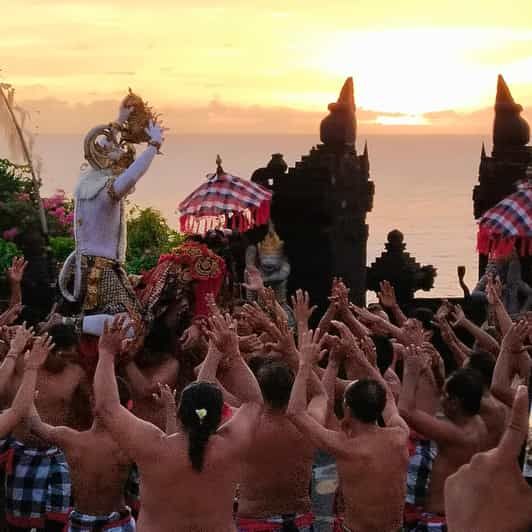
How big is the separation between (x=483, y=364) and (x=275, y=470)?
161 cm

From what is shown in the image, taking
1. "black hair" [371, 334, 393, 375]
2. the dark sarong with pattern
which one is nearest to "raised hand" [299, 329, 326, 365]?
the dark sarong with pattern

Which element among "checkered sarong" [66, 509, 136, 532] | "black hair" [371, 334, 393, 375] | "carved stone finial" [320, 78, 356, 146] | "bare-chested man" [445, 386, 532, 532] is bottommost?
"checkered sarong" [66, 509, 136, 532]

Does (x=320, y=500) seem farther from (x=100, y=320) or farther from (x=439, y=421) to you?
(x=439, y=421)

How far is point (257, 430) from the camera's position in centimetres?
614

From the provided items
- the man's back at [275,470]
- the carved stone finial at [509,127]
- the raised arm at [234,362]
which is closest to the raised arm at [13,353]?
the raised arm at [234,362]

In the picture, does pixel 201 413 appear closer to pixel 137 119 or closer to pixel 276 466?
pixel 276 466

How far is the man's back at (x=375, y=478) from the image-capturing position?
5.85 meters

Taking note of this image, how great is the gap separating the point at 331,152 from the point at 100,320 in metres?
5.13

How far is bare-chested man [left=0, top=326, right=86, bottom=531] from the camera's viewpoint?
6.89 m

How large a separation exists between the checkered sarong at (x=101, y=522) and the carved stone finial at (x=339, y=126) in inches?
300

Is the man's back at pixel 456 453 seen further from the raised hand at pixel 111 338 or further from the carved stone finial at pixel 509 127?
the carved stone finial at pixel 509 127

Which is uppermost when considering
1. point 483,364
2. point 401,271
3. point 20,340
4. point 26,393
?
point 401,271

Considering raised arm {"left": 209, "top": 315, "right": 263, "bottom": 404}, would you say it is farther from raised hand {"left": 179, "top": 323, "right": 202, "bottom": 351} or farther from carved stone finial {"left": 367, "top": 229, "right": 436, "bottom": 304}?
carved stone finial {"left": 367, "top": 229, "right": 436, "bottom": 304}

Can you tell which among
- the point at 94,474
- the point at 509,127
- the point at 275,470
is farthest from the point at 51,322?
the point at 509,127
